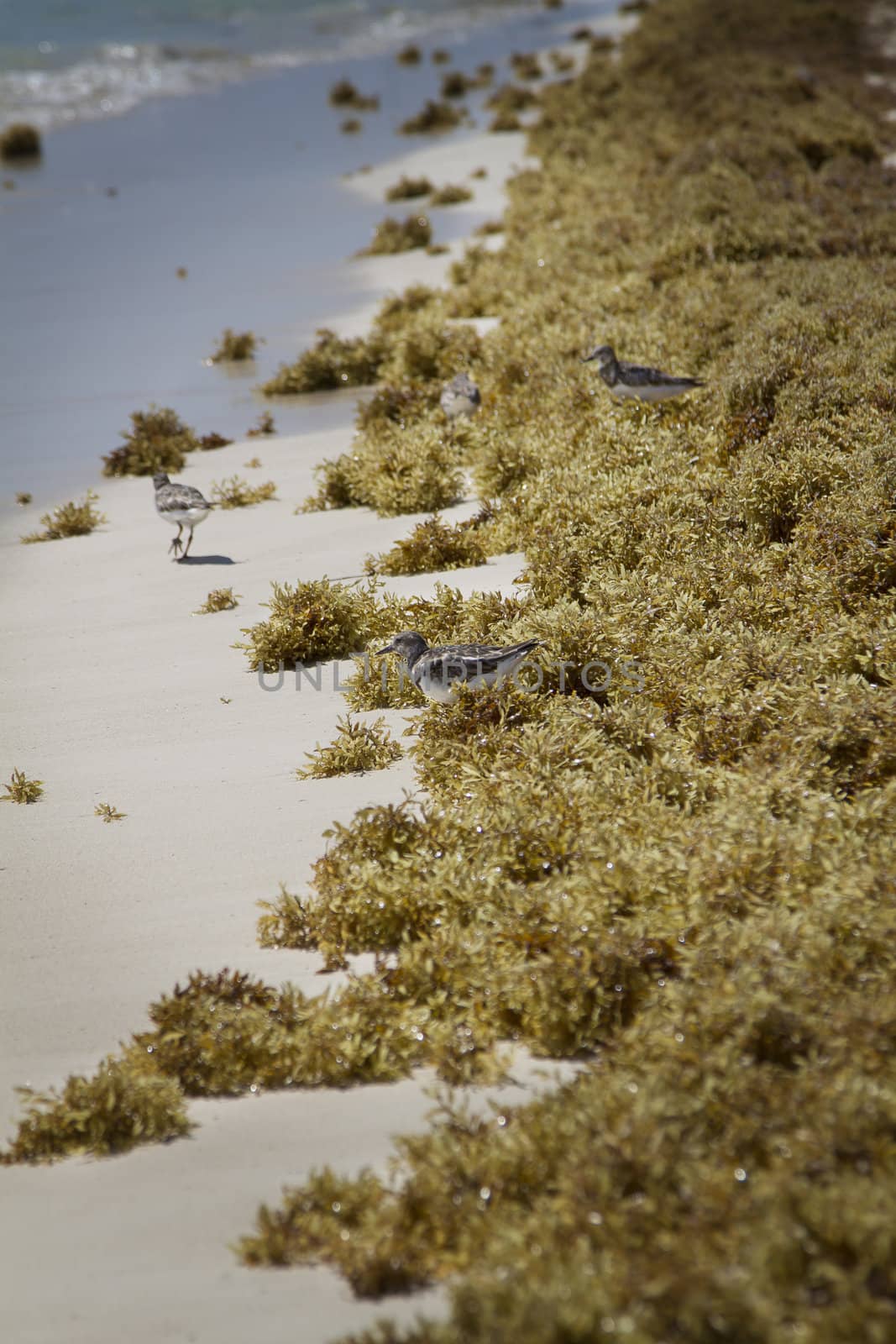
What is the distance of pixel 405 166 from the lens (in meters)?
24.3

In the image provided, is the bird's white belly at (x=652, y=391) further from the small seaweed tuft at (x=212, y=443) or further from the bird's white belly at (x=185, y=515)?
the small seaweed tuft at (x=212, y=443)

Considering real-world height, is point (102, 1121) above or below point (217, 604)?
above

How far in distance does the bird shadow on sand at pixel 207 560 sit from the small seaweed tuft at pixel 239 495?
1.15m

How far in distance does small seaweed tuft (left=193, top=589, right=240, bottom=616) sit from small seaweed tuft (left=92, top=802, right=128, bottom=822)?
93.4 inches

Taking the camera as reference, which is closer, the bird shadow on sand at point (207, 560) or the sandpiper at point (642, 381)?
the bird shadow on sand at point (207, 560)

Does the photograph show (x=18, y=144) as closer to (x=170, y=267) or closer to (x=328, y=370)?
(x=170, y=267)

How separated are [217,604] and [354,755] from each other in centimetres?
245

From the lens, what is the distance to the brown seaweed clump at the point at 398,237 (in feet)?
58.8

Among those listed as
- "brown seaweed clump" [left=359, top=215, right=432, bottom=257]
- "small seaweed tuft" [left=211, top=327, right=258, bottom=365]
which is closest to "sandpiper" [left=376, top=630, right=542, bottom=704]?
"small seaweed tuft" [left=211, top=327, right=258, bottom=365]

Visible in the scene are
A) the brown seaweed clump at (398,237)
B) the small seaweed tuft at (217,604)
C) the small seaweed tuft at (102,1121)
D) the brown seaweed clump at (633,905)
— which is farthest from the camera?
the brown seaweed clump at (398,237)

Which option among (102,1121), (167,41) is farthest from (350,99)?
(102,1121)

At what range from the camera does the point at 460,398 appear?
10.4m

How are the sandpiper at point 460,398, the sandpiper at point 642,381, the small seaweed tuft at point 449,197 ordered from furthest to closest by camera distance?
1. the small seaweed tuft at point 449,197
2. the sandpiper at point 460,398
3. the sandpiper at point 642,381

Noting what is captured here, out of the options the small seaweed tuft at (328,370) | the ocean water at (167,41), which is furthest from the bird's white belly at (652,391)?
the ocean water at (167,41)
